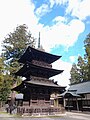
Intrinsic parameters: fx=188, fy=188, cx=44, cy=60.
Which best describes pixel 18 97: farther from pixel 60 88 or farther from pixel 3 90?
pixel 60 88

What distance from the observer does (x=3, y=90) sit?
170ft

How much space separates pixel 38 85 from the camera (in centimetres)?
2928

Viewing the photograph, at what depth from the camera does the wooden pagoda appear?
94.2 ft

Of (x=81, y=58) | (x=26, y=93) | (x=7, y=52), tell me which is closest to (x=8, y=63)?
(x=7, y=52)

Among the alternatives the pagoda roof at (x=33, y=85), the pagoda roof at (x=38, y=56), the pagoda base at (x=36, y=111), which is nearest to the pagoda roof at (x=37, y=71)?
the pagoda roof at (x=33, y=85)

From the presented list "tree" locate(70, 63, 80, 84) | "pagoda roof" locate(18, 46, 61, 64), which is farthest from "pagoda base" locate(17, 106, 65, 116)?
"tree" locate(70, 63, 80, 84)

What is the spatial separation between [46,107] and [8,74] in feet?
85.6

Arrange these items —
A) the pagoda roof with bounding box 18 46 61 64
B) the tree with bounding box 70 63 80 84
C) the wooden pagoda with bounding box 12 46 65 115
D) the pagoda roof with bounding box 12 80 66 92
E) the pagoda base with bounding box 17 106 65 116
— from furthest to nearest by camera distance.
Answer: the tree with bounding box 70 63 80 84 → the pagoda roof with bounding box 18 46 61 64 → the wooden pagoda with bounding box 12 46 65 115 → the pagoda roof with bounding box 12 80 66 92 → the pagoda base with bounding box 17 106 65 116

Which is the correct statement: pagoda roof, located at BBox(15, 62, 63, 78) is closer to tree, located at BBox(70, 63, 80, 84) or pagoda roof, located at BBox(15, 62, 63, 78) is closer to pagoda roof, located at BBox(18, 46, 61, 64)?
pagoda roof, located at BBox(18, 46, 61, 64)

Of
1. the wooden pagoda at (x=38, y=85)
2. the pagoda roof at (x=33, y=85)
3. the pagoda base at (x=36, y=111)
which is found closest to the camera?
the pagoda base at (x=36, y=111)

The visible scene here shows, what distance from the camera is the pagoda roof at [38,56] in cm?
3224

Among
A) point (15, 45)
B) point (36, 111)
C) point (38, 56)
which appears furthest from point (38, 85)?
point (15, 45)

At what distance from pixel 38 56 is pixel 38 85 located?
6.06 metres

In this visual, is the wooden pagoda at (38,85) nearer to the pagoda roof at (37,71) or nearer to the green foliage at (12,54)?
the pagoda roof at (37,71)
